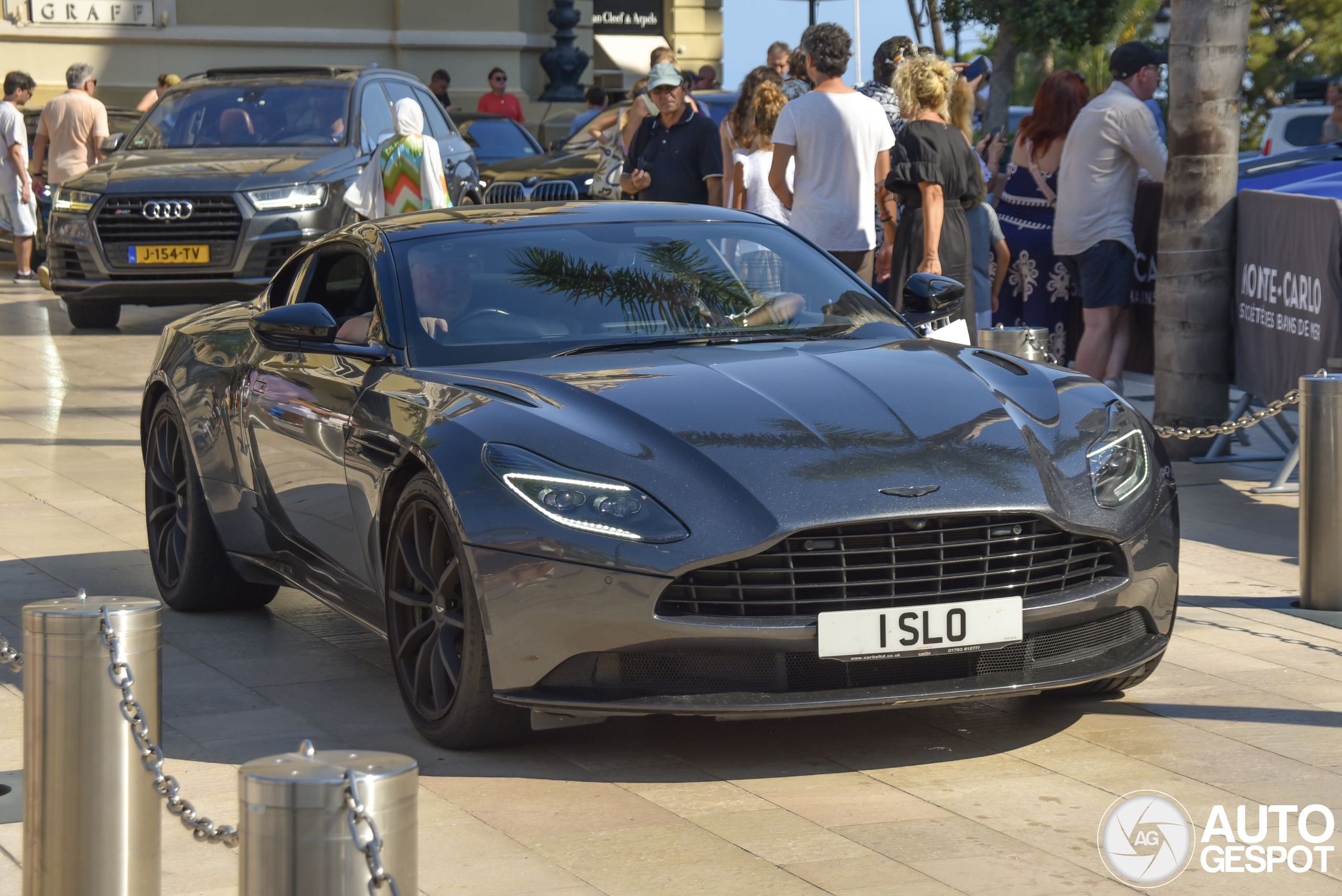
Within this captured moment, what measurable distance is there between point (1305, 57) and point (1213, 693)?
5715 centimetres

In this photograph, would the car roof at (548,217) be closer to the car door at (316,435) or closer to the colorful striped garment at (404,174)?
the car door at (316,435)

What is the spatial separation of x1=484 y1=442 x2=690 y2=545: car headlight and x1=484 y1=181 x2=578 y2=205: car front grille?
13.5 m

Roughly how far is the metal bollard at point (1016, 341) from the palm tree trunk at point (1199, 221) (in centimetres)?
156

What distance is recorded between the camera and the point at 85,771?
3602mm

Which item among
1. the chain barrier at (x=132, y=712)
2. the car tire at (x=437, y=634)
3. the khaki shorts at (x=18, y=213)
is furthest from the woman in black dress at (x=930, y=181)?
the khaki shorts at (x=18, y=213)

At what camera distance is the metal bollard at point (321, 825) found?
2.74 m

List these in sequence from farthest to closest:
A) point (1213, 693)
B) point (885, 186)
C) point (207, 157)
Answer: point (207, 157) → point (885, 186) → point (1213, 693)

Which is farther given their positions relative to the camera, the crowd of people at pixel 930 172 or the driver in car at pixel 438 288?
the crowd of people at pixel 930 172

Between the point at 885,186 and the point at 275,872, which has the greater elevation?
the point at 885,186

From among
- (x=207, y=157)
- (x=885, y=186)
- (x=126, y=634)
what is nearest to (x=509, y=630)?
(x=126, y=634)

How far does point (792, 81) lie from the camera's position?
1234 centimetres

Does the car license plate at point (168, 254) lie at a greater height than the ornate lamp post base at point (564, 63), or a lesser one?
lesser

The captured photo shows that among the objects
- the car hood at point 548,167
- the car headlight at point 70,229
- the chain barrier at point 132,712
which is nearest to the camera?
the chain barrier at point 132,712

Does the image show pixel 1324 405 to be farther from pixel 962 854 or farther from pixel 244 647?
pixel 244 647
